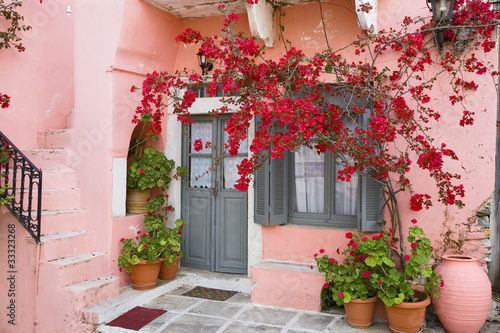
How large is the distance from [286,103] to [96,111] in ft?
9.39

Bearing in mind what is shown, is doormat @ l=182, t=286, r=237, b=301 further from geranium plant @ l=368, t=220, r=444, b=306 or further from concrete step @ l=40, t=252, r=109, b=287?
geranium plant @ l=368, t=220, r=444, b=306

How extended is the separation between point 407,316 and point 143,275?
3268mm

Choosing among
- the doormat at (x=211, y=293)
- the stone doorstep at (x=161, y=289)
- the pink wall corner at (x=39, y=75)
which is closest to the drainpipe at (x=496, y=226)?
the stone doorstep at (x=161, y=289)

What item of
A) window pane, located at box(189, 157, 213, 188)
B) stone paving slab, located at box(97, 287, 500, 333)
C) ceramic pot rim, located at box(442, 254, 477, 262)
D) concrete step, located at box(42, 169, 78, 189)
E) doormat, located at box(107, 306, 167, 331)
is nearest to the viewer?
ceramic pot rim, located at box(442, 254, 477, 262)

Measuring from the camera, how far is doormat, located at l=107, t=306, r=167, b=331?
5.06m

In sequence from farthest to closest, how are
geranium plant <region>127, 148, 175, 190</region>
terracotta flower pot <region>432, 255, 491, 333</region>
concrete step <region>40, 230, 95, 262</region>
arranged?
geranium plant <region>127, 148, 175, 190</region>, concrete step <region>40, 230, 95, 262</region>, terracotta flower pot <region>432, 255, 491, 333</region>

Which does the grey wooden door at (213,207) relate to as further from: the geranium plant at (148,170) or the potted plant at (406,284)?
the potted plant at (406,284)

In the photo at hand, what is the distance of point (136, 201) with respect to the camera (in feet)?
21.2

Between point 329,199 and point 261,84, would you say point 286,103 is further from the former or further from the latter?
point 329,199

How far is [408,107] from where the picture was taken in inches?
197

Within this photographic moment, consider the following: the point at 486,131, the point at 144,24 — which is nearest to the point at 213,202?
the point at 144,24

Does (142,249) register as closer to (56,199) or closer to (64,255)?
(64,255)

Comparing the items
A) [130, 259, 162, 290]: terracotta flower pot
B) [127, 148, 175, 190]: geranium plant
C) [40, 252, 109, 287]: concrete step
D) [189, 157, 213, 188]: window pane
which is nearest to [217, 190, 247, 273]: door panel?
[189, 157, 213, 188]: window pane

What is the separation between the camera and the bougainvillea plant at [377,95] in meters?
4.65
